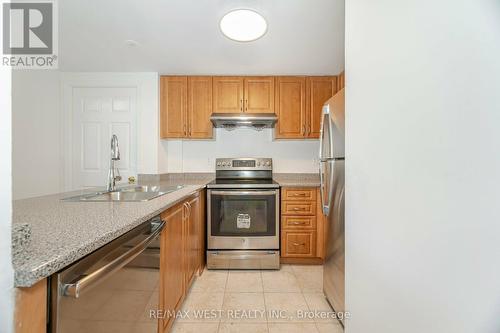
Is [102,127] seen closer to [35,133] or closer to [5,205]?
[35,133]

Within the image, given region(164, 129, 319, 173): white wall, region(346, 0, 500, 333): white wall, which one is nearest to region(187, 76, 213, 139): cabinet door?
region(164, 129, 319, 173): white wall

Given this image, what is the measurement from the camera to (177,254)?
4.99 feet

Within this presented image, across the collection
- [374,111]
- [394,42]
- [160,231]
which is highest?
[394,42]

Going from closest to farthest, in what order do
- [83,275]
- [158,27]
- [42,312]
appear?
[42,312] < [83,275] < [158,27]

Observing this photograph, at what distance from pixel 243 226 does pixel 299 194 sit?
0.75 metres

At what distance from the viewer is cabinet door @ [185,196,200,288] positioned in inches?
71.2

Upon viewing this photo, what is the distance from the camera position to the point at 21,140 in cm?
249

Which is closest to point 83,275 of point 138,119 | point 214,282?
point 214,282

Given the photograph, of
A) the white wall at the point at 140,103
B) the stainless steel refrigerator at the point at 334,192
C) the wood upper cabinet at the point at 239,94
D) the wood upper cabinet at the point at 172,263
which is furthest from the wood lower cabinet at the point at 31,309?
the wood upper cabinet at the point at 239,94

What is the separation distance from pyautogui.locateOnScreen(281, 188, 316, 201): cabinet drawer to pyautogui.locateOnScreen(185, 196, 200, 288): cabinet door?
1020 mm

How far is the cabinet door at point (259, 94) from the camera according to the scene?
2.96 meters

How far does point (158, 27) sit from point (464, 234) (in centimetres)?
245

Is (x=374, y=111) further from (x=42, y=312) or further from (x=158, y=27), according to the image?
(x=158, y=27)

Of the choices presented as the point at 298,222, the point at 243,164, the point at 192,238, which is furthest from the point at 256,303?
the point at 243,164
